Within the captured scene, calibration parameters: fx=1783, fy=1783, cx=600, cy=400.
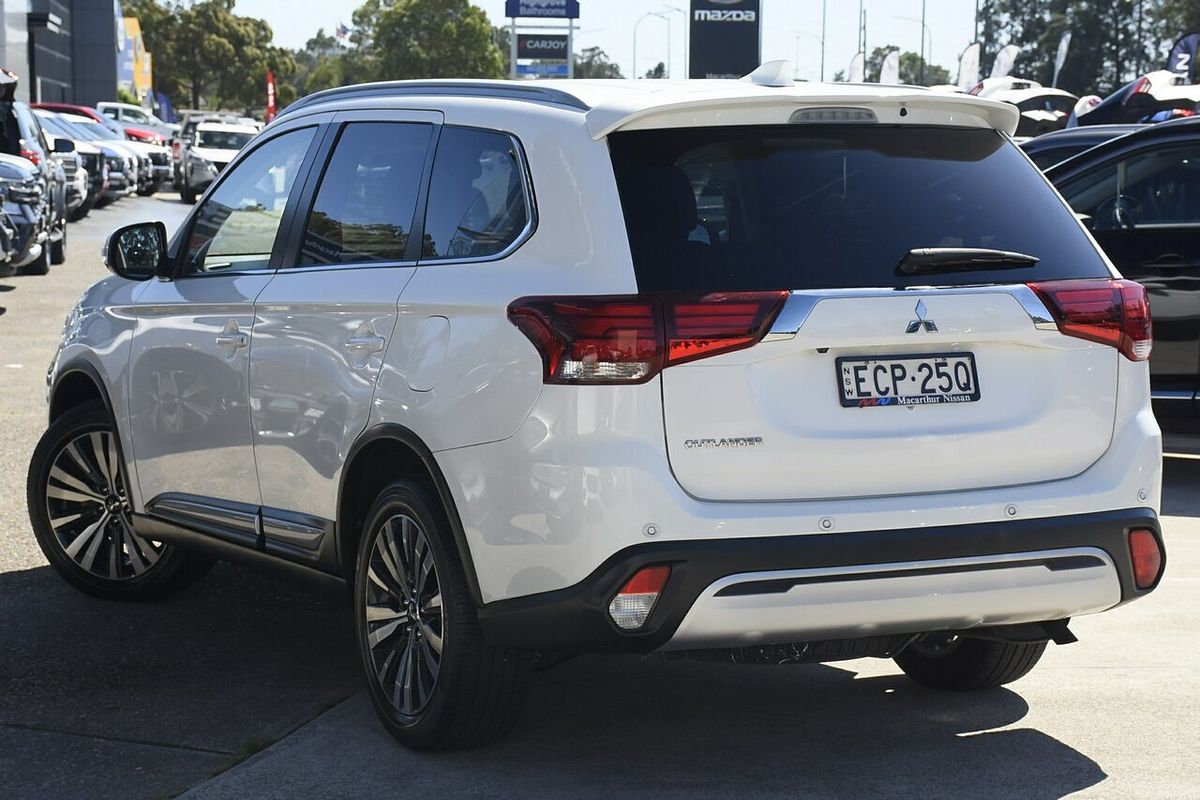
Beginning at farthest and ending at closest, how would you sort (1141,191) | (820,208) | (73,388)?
(1141,191), (73,388), (820,208)

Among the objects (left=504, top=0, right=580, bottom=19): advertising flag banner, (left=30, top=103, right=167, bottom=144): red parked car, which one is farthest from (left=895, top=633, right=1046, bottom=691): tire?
(left=504, top=0, right=580, bottom=19): advertising flag banner

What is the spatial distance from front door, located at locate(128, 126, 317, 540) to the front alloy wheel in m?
0.81

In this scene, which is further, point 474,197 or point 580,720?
point 580,720

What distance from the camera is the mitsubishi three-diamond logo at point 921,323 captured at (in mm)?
4309

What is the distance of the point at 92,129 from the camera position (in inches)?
1469

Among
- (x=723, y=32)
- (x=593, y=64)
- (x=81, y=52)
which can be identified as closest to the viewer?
(x=723, y=32)

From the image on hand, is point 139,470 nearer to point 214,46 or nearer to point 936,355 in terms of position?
point 936,355

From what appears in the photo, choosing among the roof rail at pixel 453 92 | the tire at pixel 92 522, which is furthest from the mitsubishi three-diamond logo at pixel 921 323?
the tire at pixel 92 522

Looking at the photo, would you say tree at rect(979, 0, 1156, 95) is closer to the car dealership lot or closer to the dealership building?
the dealership building

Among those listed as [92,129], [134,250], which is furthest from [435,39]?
[134,250]

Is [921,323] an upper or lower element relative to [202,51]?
lower

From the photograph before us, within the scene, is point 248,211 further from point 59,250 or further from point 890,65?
point 890,65

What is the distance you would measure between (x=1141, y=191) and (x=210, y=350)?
5.59 meters

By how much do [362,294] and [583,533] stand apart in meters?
1.19
